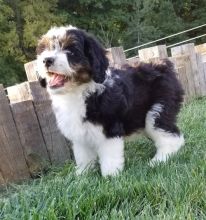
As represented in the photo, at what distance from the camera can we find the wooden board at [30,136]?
576cm

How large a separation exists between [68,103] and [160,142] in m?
1.32

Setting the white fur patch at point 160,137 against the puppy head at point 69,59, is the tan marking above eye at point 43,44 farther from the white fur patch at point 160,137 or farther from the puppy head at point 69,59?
the white fur patch at point 160,137

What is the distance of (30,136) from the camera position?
5.86 m

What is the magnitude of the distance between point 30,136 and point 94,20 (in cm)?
3069

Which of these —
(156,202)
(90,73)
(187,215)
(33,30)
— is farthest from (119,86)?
(33,30)

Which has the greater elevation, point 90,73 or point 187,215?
point 90,73

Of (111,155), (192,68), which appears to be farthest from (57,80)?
(192,68)

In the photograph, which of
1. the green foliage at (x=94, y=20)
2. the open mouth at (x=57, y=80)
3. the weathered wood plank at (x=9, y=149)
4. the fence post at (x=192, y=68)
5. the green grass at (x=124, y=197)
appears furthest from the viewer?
the green foliage at (x=94, y=20)

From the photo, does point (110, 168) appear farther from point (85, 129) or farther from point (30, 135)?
point (30, 135)

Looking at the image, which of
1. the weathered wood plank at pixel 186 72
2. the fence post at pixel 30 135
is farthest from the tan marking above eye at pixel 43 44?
the weathered wood plank at pixel 186 72

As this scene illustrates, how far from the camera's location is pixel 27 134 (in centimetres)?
584

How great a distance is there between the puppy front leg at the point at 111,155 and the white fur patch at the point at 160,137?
2.46ft

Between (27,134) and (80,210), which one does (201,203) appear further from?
(27,134)

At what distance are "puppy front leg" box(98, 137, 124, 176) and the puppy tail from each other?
0.99m
